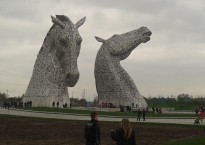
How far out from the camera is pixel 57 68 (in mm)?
51656

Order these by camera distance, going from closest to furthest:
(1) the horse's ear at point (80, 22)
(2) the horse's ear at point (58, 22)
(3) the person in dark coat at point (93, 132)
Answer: (3) the person in dark coat at point (93, 132)
(2) the horse's ear at point (58, 22)
(1) the horse's ear at point (80, 22)

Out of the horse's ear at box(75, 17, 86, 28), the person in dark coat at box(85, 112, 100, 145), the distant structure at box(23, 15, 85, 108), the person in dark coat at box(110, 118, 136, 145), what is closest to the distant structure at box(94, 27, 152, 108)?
the horse's ear at box(75, 17, 86, 28)

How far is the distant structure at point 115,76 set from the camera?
55372 millimetres

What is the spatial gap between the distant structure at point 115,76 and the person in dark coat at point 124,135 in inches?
1880

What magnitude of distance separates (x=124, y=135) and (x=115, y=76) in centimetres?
4791

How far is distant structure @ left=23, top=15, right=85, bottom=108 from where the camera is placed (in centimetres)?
Result: 5072

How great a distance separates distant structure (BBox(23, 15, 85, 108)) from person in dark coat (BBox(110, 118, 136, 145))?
43.3 metres

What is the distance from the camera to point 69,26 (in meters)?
A: 51.3

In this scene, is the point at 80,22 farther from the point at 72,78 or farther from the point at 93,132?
the point at 93,132

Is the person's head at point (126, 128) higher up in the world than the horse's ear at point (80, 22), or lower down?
lower down

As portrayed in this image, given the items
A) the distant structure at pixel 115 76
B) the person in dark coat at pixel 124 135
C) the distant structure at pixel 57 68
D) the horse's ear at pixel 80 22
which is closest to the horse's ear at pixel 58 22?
the distant structure at pixel 57 68

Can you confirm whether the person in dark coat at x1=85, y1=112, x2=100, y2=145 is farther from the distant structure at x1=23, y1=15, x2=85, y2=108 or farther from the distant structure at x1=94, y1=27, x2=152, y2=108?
the distant structure at x1=94, y1=27, x2=152, y2=108

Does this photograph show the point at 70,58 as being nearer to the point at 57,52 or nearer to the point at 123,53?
the point at 57,52

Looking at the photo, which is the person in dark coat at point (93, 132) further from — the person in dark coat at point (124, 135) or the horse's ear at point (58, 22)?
the horse's ear at point (58, 22)
